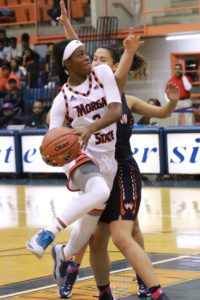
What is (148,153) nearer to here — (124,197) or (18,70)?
(18,70)

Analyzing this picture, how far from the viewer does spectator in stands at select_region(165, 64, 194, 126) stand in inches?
766

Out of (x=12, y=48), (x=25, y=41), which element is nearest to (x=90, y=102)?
(x=25, y=41)

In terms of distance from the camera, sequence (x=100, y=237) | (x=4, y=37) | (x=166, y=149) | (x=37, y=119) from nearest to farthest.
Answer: (x=100, y=237) → (x=166, y=149) → (x=37, y=119) → (x=4, y=37)

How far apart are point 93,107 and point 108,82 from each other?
0.22 metres

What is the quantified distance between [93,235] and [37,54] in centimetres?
1830

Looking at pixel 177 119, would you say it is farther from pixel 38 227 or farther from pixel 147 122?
pixel 38 227

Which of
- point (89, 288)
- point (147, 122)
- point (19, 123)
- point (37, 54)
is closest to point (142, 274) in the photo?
point (89, 288)

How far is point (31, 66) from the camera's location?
24297mm

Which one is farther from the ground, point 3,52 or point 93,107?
point 93,107

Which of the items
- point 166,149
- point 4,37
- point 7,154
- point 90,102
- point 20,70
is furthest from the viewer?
point 4,37

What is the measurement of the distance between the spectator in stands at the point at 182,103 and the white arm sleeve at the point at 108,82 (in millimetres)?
12428

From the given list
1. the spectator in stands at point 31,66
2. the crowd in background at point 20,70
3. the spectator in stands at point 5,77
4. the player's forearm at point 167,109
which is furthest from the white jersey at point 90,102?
the spectator in stands at point 31,66

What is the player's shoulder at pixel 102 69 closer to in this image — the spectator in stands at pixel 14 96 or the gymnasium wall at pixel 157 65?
the spectator in stands at pixel 14 96

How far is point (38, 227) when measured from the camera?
11.6m
